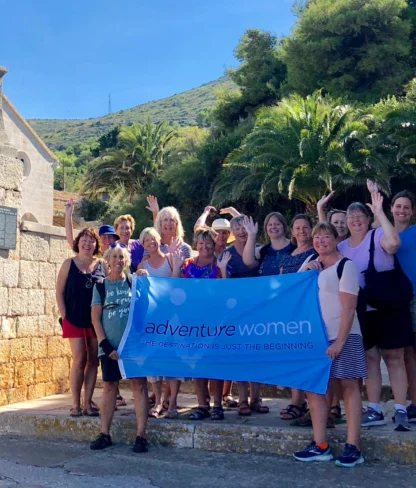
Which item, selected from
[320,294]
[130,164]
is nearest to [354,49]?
[130,164]

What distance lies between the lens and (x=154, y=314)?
5.39 meters

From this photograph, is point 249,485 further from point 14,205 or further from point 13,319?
point 14,205

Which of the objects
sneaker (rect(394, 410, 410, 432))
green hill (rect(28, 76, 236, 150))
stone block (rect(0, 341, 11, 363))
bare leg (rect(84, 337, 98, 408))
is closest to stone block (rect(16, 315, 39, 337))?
stone block (rect(0, 341, 11, 363))

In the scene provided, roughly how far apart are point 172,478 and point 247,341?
4.20 ft

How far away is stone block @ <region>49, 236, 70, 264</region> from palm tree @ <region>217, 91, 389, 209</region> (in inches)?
467

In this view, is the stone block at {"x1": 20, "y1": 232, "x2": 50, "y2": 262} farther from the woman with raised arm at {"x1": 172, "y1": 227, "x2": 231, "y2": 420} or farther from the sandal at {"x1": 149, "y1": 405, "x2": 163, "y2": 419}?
the sandal at {"x1": 149, "y1": 405, "x2": 163, "y2": 419}

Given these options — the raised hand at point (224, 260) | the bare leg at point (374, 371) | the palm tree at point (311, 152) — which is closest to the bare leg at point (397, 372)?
the bare leg at point (374, 371)

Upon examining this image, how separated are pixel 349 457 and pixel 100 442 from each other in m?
2.15

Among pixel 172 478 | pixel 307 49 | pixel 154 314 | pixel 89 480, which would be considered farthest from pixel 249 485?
pixel 307 49

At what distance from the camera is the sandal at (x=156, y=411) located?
18.4ft

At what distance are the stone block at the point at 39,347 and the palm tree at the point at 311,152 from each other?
41.0 ft

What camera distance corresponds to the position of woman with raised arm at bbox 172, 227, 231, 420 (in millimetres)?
5480

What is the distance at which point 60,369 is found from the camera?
720cm

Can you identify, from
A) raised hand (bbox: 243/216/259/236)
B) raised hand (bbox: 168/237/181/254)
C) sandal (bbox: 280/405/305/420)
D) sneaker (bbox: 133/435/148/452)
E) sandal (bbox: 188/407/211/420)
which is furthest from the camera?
raised hand (bbox: 168/237/181/254)
